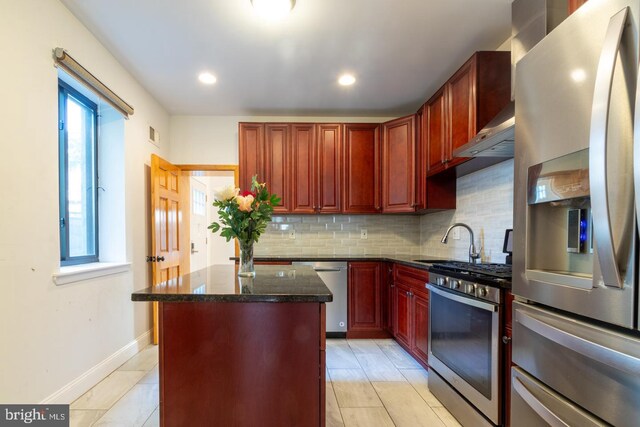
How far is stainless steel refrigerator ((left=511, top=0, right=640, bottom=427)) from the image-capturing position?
31.0 inches

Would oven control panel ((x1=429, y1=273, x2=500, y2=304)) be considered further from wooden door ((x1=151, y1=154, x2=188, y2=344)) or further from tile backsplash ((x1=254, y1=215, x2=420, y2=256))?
wooden door ((x1=151, y1=154, x2=188, y2=344))

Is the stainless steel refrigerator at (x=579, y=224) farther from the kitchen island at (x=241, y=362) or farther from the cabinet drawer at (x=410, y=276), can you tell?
the cabinet drawer at (x=410, y=276)

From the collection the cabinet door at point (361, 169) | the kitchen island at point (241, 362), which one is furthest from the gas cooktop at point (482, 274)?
the cabinet door at point (361, 169)

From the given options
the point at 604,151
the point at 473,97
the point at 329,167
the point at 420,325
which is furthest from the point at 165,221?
the point at 604,151

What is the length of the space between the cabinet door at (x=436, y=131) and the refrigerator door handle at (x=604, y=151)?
1.78m

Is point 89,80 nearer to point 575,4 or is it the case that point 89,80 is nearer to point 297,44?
point 297,44

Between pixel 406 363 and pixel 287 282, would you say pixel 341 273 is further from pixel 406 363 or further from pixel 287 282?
pixel 287 282

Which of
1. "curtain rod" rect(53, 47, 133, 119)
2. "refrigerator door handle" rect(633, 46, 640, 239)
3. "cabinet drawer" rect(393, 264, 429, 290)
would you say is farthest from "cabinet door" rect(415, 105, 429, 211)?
"curtain rod" rect(53, 47, 133, 119)

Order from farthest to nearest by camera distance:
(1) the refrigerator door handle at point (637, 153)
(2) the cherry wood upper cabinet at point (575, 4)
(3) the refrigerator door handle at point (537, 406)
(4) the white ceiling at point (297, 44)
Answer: (4) the white ceiling at point (297, 44) < (2) the cherry wood upper cabinet at point (575, 4) < (3) the refrigerator door handle at point (537, 406) < (1) the refrigerator door handle at point (637, 153)

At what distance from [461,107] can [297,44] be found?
1.38 m

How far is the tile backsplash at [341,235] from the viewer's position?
148 inches

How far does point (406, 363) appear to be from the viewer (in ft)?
8.68

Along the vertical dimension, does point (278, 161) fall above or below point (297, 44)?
below

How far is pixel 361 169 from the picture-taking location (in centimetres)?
352
